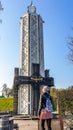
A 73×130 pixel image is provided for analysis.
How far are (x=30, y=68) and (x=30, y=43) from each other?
3.15 meters

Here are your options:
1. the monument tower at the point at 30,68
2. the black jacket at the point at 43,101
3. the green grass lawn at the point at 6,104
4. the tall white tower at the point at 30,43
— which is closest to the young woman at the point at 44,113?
the black jacket at the point at 43,101

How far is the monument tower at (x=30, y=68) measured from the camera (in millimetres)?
28922

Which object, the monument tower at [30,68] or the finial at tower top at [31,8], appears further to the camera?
the finial at tower top at [31,8]

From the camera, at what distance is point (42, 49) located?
1220 inches

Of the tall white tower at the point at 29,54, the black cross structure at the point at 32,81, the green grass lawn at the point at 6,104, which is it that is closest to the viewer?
the black cross structure at the point at 32,81

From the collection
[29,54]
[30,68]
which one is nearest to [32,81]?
[30,68]

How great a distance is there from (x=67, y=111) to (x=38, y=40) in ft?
58.9

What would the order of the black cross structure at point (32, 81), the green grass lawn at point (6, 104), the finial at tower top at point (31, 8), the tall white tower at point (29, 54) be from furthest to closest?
the green grass lawn at point (6, 104)
the finial at tower top at point (31, 8)
the tall white tower at point (29, 54)
the black cross structure at point (32, 81)

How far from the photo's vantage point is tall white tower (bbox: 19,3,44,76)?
98.0 feet

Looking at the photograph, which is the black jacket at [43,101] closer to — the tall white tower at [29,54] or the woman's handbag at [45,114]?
the woman's handbag at [45,114]

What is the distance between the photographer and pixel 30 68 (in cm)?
2977

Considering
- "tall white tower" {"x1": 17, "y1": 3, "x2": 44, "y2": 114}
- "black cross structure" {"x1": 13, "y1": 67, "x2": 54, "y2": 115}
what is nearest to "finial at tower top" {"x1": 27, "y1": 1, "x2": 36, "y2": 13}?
"tall white tower" {"x1": 17, "y1": 3, "x2": 44, "y2": 114}

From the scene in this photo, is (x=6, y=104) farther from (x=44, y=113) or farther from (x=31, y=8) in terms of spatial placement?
(x=44, y=113)

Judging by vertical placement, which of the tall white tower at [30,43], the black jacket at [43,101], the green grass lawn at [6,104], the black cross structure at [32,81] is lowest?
the green grass lawn at [6,104]
